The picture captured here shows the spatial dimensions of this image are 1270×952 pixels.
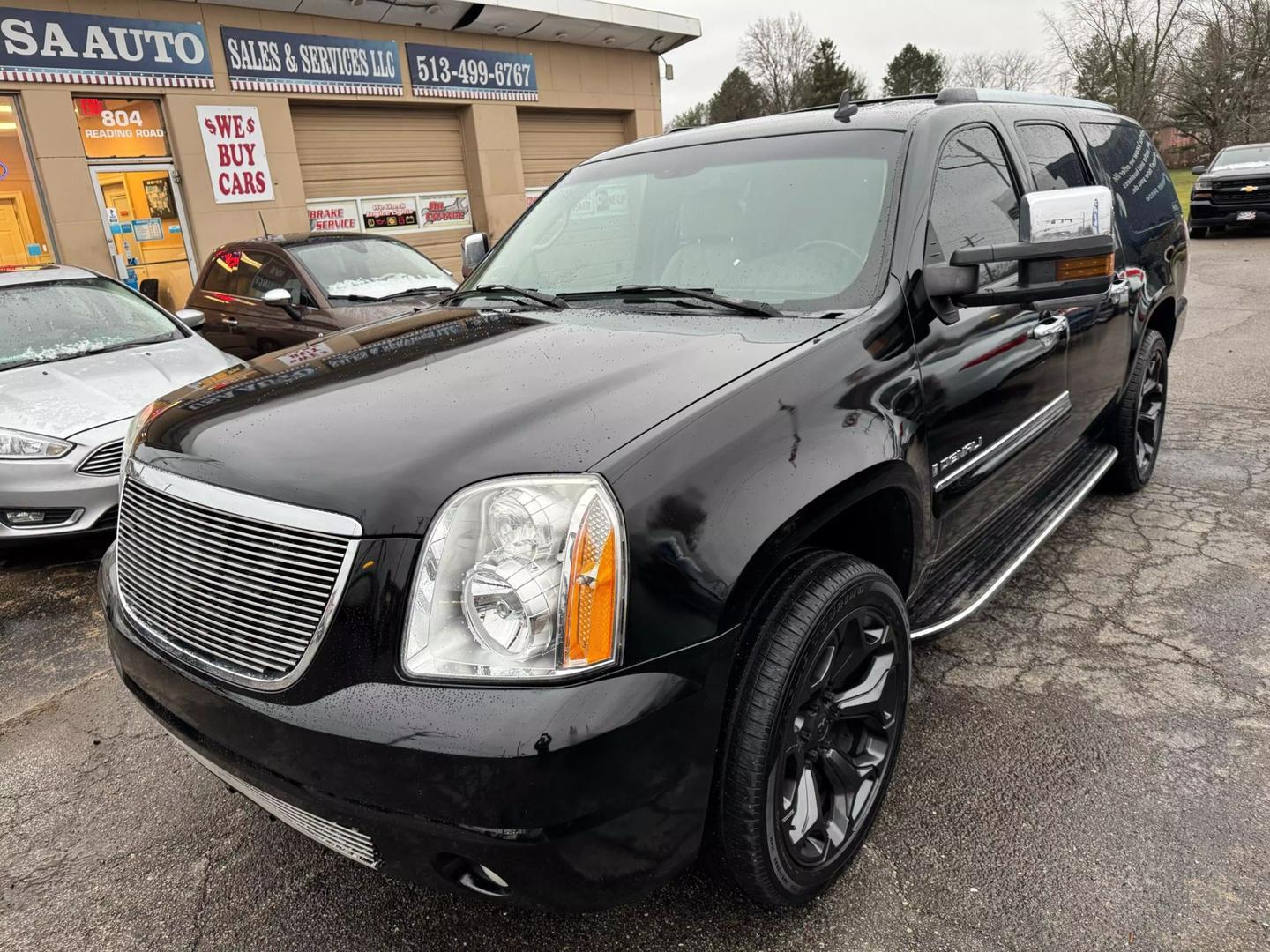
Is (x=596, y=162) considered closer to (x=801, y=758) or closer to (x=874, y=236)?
(x=874, y=236)

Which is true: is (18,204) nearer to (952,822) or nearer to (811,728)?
(811,728)

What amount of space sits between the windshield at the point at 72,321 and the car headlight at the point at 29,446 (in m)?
0.97

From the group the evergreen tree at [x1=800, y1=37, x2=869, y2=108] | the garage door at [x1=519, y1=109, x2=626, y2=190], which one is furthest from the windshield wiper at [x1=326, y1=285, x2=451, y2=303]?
the evergreen tree at [x1=800, y1=37, x2=869, y2=108]

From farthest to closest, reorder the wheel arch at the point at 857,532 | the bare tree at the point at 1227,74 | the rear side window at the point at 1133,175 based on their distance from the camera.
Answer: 1. the bare tree at the point at 1227,74
2. the rear side window at the point at 1133,175
3. the wheel arch at the point at 857,532

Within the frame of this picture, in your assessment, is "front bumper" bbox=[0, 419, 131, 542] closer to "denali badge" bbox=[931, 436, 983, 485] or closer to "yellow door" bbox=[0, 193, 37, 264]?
"denali badge" bbox=[931, 436, 983, 485]

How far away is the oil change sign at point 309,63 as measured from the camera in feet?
38.6

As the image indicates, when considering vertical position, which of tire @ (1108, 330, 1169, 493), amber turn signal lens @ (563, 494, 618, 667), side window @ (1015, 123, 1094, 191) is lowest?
tire @ (1108, 330, 1169, 493)

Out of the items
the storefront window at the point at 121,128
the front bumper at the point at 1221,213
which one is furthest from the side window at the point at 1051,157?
the front bumper at the point at 1221,213

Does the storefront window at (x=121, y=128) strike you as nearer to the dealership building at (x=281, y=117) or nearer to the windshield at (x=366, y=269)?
the dealership building at (x=281, y=117)

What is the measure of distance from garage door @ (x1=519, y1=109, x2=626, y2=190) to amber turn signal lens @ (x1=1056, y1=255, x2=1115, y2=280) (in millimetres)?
14393

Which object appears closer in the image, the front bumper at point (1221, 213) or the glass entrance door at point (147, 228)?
the glass entrance door at point (147, 228)

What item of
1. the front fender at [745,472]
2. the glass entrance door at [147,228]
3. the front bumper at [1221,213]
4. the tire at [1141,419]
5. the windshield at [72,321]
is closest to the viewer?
the front fender at [745,472]

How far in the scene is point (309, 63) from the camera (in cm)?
1250

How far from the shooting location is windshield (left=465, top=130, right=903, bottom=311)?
247 cm
